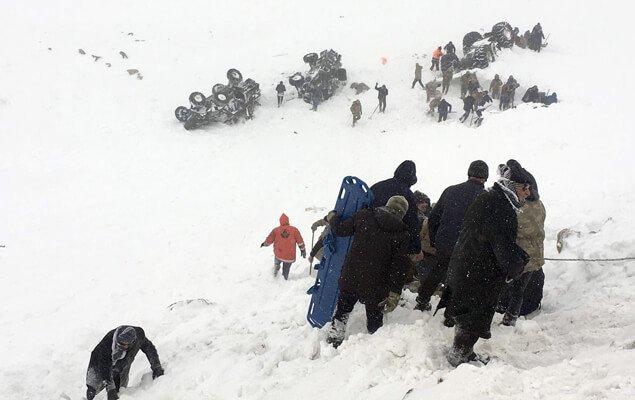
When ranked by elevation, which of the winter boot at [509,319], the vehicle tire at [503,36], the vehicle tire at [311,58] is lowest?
the winter boot at [509,319]

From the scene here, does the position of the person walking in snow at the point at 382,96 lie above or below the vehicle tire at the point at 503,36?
below

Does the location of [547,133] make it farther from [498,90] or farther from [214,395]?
[214,395]

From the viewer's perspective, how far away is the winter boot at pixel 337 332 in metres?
4.66

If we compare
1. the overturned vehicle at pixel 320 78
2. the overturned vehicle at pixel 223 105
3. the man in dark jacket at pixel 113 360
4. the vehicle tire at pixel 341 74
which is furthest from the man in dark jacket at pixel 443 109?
the man in dark jacket at pixel 113 360

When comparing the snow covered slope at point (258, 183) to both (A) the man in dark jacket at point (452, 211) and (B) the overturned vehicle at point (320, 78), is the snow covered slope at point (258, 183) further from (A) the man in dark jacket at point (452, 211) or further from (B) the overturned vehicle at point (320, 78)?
(A) the man in dark jacket at point (452, 211)

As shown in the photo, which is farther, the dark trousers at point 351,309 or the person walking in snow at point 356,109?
the person walking in snow at point 356,109

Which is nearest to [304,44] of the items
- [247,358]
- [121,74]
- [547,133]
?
[121,74]

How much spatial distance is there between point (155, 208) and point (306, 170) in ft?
18.6

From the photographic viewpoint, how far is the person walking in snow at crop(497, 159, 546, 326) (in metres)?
4.09

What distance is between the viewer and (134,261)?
10281mm

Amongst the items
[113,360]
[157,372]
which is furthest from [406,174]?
[113,360]

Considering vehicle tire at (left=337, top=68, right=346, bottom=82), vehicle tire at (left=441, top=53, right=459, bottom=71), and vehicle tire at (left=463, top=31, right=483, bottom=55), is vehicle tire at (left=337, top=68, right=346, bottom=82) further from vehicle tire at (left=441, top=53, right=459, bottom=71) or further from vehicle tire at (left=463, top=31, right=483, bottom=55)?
vehicle tire at (left=463, top=31, right=483, bottom=55)

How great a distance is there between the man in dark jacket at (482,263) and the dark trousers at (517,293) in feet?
3.20

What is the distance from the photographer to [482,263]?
11.2ft
